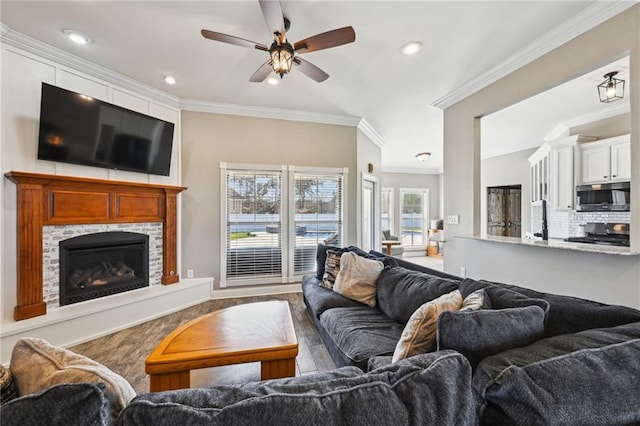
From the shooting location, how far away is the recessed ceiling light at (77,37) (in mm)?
2502

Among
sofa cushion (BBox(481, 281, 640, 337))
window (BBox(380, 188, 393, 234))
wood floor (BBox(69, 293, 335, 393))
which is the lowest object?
wood floor (BBox(69, 293, 335, 393))

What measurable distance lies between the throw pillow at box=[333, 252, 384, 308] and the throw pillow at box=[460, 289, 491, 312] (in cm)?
116

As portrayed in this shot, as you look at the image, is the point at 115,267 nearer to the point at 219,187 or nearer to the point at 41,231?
the point at 41,231

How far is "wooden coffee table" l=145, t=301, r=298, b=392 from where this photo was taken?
5.11 ft

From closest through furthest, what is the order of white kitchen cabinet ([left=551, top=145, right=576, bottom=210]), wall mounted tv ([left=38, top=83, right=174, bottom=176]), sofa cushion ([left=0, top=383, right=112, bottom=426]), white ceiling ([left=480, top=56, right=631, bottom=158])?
sofa cushion ([left=0, top=383, right=112, bottom=426])
wall mounted tv ([left=38, top=83, right=174, bottom=176])
white ceiling ([left=480, top=56, right=631, bottom=158])
white kitchen cabinet ([left=551, top=145, right=576, bottom=210])

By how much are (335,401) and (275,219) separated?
3.74 metres

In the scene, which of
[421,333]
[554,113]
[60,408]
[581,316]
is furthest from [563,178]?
[60,408]

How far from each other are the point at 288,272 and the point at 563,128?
5243 millimetres

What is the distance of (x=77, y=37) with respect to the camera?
8.43 feet

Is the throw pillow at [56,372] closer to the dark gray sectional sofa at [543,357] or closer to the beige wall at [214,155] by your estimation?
the dark gray sectional sofa at [543,357]

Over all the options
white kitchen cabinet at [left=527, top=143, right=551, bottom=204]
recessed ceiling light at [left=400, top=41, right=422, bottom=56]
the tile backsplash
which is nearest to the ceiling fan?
recessed ceiling light at [left=400, top=41, right=422, bottom=56]

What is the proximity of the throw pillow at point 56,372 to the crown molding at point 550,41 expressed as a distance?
3.60 meters

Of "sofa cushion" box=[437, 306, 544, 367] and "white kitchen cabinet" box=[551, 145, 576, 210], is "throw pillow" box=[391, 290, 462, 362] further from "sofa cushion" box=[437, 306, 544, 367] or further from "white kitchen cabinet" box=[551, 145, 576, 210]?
"white kitchen cabinet" box=[551, 145, 576, 210]

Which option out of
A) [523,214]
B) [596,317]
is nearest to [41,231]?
[596,317]
